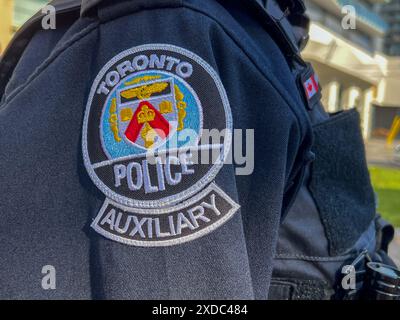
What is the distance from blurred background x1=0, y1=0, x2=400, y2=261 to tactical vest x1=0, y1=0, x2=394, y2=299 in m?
0.30

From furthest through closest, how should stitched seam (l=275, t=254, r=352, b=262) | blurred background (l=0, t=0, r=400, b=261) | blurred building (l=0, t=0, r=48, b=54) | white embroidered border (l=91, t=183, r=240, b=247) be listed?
1. blurred background (l=0, t=0, r=400, b=261)
2. blurred building (l=0, t=0, r=48, b=54)
3. stitched seam (l=275, t=254, r=352, b=262)
4. white embroidered border (l=91, t=183, r=240, b=247)

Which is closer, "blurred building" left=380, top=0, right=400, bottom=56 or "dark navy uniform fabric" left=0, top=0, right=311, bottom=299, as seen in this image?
"dark navy uniform fabric" left=0, top=0, right=311, bottom=299

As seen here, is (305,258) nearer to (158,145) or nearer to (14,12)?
(158,145)

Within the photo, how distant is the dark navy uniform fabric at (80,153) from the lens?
460 millimetres

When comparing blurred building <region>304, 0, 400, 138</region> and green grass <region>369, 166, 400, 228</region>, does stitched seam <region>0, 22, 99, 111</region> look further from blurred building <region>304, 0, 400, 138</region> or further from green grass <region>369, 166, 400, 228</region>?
green grass <region>369, 166, 400, 228</region>

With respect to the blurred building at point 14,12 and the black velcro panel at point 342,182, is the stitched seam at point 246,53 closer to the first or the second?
the black velcro panel at point 342,182

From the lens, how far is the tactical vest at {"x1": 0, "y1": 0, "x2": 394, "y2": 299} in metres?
0.54

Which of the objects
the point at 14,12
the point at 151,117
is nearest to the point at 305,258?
the point at 151,117

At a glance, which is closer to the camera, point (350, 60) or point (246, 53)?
point (246, 53)

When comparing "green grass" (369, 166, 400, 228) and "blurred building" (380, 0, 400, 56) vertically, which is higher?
"blurred building" (380, 0, 400, 56)

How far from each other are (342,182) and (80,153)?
53 centimetres

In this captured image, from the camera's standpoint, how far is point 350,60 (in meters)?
12.3

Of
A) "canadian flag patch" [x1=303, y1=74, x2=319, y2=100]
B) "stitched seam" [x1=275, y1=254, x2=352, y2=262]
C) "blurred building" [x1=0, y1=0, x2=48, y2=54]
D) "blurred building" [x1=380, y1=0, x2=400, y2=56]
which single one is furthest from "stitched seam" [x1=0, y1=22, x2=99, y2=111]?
"blurred building" [x1=380, y1=0, x2=400, y2=56]

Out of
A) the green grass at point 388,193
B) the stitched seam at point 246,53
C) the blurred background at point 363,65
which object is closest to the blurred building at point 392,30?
the blurred background at point 363,65
